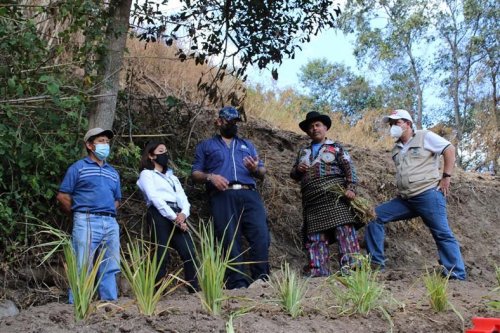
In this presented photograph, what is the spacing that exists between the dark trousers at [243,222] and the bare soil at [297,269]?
665 millimetres

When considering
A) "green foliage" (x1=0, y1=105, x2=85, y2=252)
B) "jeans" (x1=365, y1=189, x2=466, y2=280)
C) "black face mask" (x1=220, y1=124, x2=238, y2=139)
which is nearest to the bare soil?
"jeans" (x1=365, y1=189, x2=466, y2=280)

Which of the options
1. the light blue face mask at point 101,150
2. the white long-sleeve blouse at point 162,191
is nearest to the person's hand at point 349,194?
the white long-sleeve blouse at point 162,191

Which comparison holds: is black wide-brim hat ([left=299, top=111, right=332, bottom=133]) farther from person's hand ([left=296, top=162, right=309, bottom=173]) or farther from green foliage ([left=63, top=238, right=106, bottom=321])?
green foliage ([left=63, top=238, right=106, bottom=321])

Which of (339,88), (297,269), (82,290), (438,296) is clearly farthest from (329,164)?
(339,88)

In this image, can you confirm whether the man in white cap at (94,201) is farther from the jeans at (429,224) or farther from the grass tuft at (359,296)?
the jeans at (429,224)

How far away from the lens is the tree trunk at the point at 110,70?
20.0ft

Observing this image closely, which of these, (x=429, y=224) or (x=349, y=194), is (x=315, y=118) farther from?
(x=429, y=224)

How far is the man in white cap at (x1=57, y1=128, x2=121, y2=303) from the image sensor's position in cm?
527

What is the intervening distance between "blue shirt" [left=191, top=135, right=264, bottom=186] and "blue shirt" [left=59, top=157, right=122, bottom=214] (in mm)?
1079

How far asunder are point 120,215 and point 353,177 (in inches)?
95.5

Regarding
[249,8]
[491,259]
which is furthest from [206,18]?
[491,259]

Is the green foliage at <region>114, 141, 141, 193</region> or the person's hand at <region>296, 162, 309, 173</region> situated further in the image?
the green foliage at <region>114, 141, 141, 193</region>

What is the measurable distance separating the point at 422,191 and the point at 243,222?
1716 mm

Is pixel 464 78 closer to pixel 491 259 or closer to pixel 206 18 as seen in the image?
pixel 491 259
